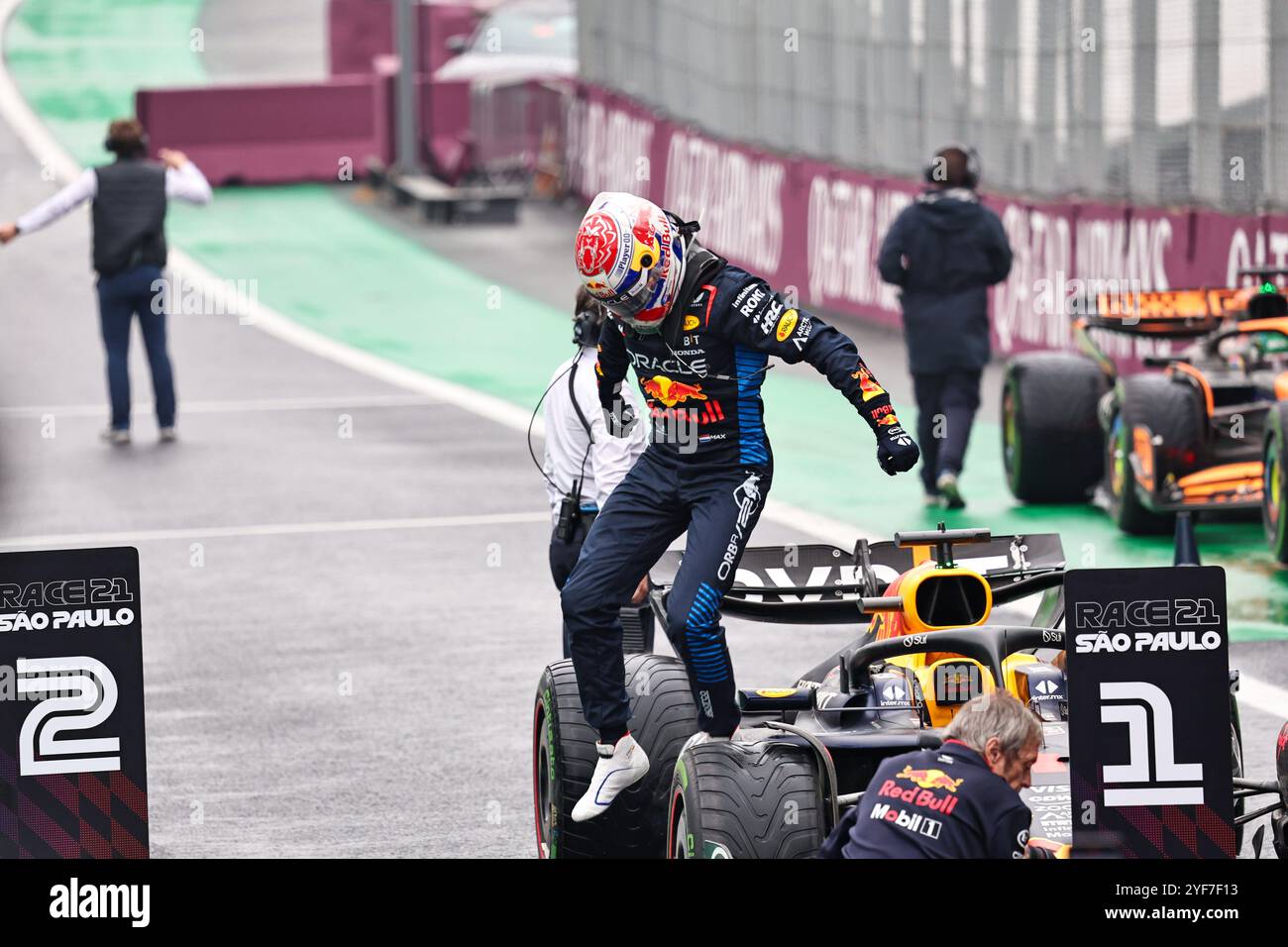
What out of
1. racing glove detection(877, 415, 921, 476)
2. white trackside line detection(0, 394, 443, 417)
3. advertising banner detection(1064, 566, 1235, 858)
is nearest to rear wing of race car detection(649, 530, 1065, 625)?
racing glove detection(877, 415, 921, 476)

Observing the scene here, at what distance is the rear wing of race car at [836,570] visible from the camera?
799 cm

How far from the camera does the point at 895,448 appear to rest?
7.14 meters

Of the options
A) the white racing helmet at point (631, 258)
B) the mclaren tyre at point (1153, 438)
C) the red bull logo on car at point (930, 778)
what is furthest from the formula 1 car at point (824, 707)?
the mclaren tyre at point (1153, 438)

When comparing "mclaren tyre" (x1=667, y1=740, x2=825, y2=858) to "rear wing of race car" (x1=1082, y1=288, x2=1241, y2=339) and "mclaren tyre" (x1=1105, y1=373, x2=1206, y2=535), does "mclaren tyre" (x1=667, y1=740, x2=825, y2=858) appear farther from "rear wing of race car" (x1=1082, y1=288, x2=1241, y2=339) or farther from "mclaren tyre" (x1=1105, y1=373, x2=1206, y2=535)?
"rear wing of race car" (x1=1082, y1=288, x2=1241, y2=339)

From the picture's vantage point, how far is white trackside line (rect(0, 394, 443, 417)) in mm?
19766

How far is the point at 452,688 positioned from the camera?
11086 mm

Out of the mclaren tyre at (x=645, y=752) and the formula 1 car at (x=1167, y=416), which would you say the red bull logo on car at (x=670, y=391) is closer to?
the mclaren tyre at (x=645, y=752)

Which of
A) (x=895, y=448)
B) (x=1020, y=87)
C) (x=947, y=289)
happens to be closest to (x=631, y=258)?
(x=895, y=448)

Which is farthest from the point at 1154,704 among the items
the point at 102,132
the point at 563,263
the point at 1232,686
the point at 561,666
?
the point at 102,132

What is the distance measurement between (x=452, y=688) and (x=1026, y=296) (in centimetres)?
1007

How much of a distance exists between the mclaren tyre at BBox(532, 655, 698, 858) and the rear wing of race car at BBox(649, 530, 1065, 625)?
0.42 meters

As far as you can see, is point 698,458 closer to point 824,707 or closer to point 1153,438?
point 824,707

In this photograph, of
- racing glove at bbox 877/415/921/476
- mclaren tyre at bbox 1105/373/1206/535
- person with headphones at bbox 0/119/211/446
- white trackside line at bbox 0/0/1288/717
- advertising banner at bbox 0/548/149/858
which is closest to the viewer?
advertising banner at bbox 0/548/149/858
